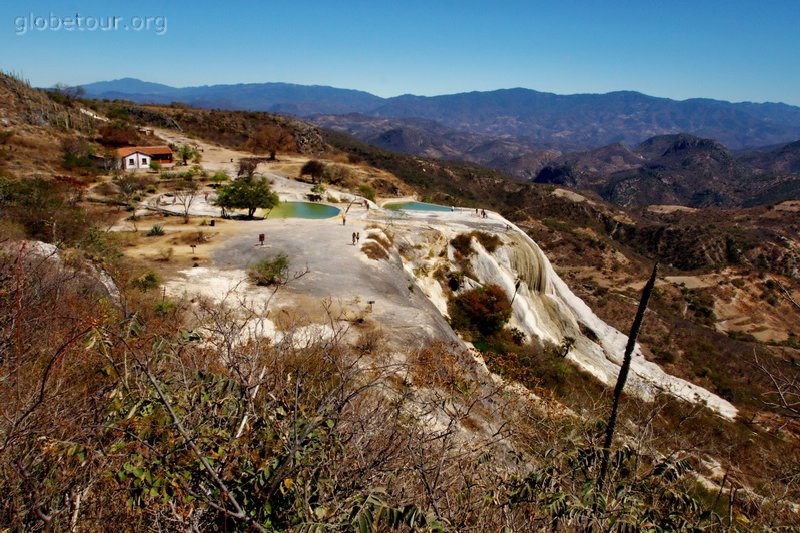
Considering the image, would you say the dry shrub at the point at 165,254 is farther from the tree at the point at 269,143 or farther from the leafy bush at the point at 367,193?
the tree at the point at 269,143

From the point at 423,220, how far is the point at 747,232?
83.4 meters

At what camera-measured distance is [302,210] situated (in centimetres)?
3891

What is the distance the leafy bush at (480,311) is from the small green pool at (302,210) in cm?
1382

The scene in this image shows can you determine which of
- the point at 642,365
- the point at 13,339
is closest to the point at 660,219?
the point at 642,365

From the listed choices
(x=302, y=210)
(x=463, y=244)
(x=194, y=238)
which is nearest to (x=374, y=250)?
(x=463, y=244)

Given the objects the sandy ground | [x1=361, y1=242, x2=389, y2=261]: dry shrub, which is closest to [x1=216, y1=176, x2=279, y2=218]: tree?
the sandy ground

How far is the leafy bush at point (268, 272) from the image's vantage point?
19625 mm

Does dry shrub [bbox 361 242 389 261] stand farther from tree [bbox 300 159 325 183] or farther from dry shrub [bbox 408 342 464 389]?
tree [bbox 300 159 325 183]

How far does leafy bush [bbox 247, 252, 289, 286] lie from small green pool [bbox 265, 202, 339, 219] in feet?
50.5

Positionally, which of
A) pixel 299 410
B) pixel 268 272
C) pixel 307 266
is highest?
pixel 299 410

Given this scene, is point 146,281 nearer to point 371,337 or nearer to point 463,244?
point 371,337

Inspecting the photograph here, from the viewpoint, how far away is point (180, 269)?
20141 mm

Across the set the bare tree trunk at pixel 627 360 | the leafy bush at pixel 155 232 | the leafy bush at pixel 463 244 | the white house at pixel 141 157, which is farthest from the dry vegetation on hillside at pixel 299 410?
the leafy bush at pixel 463 244

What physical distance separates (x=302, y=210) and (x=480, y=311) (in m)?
18.9
